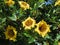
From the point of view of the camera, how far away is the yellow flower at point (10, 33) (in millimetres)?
2398

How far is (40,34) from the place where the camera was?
7.77 feet

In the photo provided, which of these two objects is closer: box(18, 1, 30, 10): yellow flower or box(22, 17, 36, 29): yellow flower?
box(22, 17, 36, 29): yellow flower

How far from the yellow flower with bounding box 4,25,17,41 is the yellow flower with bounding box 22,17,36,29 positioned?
113mm

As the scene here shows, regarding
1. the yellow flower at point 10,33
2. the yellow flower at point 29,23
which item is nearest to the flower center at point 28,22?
the yellow flower at point 29,23

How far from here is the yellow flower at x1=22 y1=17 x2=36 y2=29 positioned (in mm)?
2369

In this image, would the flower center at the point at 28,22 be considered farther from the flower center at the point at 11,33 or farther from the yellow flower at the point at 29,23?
the flower center at the point at 11,33

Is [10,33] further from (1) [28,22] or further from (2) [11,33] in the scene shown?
(1) [28,22]

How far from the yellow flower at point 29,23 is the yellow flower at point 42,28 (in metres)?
0.05

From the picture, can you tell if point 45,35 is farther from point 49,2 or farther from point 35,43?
point 49,2

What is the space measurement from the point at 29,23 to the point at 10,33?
0.19 m

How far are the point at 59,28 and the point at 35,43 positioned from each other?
30 cm

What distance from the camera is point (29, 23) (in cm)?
242

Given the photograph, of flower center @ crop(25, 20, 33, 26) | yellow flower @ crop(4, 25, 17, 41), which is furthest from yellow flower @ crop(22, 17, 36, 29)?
yellow flower @ crop(4, 25, 17, 41)

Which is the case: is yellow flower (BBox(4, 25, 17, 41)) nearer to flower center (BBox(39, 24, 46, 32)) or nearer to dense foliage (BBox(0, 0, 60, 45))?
dense foliage (BBox(0, 0, 60, 45))
